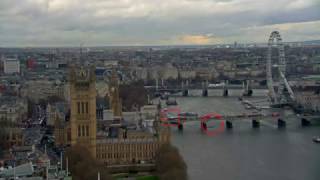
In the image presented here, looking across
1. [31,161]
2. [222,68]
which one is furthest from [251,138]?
[222,68]

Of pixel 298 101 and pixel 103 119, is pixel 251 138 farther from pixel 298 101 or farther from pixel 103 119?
pixel 298 101

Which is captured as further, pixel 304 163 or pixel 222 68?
pixel 222 68

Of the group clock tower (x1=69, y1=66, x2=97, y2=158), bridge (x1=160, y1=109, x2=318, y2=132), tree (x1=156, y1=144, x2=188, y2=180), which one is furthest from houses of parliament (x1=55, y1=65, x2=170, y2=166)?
bridge (x1=160, y1=109, x2=318, y2=132)

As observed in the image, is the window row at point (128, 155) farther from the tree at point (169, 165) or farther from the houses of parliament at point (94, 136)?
the tree at point (169, 165)

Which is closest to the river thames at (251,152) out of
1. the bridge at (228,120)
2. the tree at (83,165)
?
the bridge at (228,120)

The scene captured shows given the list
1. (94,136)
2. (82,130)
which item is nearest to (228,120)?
(94,136)

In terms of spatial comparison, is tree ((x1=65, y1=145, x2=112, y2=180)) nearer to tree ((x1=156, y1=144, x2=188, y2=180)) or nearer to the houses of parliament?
the houses of parliament

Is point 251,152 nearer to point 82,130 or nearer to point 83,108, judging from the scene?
point 82,130
